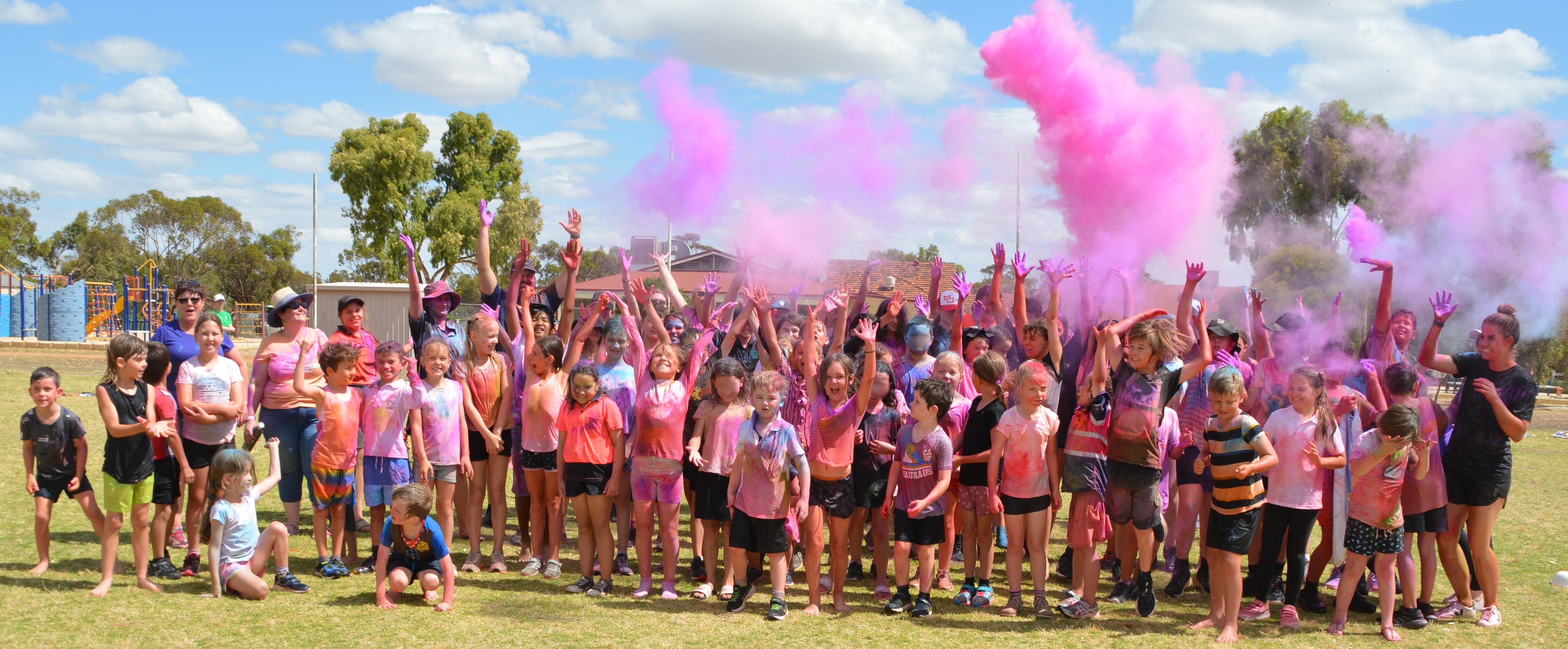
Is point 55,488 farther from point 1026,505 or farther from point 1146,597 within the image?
point 1146,597

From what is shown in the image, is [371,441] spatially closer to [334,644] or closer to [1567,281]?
[334,644]

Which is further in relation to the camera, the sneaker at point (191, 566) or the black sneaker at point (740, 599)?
the sneaker at point (191, 566)

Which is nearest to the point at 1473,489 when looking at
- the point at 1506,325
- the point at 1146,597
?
the point at 1506,325

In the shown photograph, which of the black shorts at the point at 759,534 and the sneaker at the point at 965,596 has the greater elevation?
the black shorts at the point at 759,534

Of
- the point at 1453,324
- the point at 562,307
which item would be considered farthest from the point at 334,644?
the point at 1453,324

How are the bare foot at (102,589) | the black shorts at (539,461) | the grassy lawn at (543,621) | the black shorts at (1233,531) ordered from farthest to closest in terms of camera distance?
the black shorts at (539,461) → the bare foot at (102,589) → the black shorts at (1233,531) → the grassy lawn at (543,621)

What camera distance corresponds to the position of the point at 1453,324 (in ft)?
26.5

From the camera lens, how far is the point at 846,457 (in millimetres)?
5805

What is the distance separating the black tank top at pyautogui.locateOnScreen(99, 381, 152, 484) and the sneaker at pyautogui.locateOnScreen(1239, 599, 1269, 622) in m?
6.63

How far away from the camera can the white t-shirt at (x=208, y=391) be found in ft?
20.5

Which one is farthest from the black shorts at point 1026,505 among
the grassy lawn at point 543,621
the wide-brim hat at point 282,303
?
the wide-brim hat at point 282,303

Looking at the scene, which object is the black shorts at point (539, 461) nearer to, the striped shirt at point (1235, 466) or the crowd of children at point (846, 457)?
the crowd of children at point (846, 457)

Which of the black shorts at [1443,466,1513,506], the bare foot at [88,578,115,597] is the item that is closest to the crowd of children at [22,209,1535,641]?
the black shorts at [1443,466,1513,506]

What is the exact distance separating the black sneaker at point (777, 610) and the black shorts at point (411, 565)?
6.51 feet
